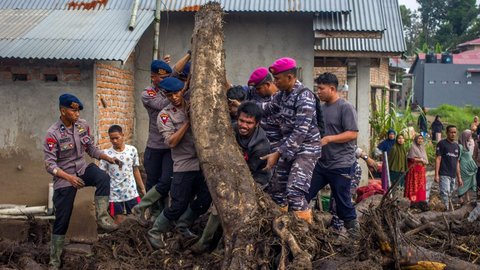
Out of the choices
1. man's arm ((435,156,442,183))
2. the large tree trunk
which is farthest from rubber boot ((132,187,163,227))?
man's arm ((435,156,442,183))

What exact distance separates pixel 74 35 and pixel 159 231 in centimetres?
373

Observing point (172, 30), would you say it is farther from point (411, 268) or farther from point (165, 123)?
point (411, 268)

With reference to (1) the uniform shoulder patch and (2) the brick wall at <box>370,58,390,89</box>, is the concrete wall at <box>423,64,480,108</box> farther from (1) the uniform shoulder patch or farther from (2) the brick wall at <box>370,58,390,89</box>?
(1) the uniform shoulder patch

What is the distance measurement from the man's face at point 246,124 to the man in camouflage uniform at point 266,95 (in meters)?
0.48

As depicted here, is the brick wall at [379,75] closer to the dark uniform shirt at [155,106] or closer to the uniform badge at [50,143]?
the dark uniform shirt at [155,106]

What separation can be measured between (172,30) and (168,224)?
5136 millimetres

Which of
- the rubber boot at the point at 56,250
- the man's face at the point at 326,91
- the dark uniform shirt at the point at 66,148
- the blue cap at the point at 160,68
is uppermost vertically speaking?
the blue cap at the point at 160,68

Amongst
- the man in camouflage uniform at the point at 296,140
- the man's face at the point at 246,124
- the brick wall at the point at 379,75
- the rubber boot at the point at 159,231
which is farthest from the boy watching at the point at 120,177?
the brick wall at the point at 379,75

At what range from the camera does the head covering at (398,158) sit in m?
11.0

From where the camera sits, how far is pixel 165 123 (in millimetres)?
5734

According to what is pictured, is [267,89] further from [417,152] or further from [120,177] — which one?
[417,152]

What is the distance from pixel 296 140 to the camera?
5.42 m

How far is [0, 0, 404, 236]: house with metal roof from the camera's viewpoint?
323 inches

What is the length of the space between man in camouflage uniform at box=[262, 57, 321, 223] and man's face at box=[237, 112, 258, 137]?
12.1 inches
